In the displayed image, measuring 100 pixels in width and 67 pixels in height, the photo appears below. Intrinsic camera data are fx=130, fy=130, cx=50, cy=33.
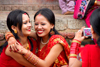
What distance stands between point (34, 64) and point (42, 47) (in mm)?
418

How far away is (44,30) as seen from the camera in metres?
1.88

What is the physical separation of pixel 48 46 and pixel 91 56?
2.47ft

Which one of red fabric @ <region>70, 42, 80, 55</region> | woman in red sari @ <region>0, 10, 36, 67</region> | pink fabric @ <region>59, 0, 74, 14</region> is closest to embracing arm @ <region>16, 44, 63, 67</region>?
woman in red sari @ <region>0, 10, 36, 67</region>

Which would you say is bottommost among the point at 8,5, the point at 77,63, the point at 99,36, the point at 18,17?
the point at 8,5

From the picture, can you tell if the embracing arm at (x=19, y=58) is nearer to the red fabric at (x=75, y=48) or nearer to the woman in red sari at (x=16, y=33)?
the woman in red sari at (x=16, y=33)

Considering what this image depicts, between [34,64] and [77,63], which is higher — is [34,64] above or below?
below

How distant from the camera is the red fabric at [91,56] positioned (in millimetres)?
1196

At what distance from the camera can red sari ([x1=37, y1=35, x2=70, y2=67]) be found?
178 centimetres

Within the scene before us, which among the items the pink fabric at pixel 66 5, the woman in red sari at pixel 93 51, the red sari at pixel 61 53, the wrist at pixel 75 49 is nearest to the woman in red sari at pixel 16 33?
the red sari at pixel 61 53

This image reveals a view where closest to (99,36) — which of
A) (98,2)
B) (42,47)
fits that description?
(42,47)

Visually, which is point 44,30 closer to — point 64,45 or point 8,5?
point 64,45

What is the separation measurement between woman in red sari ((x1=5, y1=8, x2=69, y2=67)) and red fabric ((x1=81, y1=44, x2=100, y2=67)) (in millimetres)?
534

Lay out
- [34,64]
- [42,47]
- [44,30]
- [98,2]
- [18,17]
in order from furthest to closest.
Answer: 1. [98,2]
2. [42,47]
3. [44,30]
4. [18,17]
5. [34,64]

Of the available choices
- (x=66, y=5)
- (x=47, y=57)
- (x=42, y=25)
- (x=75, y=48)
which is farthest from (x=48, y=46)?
(x=66, y=5)
